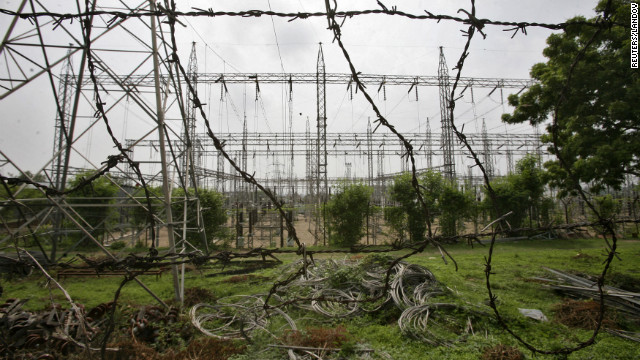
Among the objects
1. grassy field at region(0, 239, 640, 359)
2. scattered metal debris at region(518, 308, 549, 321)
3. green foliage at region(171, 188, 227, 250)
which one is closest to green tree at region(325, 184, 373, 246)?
green foliage at region(171, 188, 227, 250)

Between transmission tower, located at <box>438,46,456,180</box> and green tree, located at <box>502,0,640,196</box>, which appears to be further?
transmission tower, located at <box>438,46,456,180</box>

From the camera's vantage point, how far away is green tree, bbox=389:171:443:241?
13047mm

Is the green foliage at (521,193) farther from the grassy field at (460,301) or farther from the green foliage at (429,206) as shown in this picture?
the grassy field at (460,301)

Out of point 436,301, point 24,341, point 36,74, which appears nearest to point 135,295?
point 24,341

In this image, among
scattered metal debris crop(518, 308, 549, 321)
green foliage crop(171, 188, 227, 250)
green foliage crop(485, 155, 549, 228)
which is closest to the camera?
scattered metal debris crop(518, 308, 549, 321)

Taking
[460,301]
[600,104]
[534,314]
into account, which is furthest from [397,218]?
[534,314]

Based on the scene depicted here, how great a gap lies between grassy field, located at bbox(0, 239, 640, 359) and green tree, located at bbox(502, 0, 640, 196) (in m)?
2.45

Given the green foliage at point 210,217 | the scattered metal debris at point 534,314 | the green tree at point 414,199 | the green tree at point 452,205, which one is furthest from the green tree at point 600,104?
the green foliage at point 210,217

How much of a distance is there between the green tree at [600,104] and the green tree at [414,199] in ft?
17.2

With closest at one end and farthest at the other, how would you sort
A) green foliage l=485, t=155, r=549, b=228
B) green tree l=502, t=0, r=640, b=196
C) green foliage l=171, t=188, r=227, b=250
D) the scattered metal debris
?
the scattered metal debris → green tree l=502, t=0, r=640, b=196 → green foliage l=171, t=188, r=227, b=250 → green foliage l=485, t=155, r=549, b=228

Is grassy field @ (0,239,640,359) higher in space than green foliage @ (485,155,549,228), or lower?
lower

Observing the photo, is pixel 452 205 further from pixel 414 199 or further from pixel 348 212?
pixel 348 212

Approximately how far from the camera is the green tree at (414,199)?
514 inches

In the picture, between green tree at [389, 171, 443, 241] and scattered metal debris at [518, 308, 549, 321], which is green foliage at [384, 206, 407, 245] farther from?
scattered metal debris at [518, 308, 549, 321]
